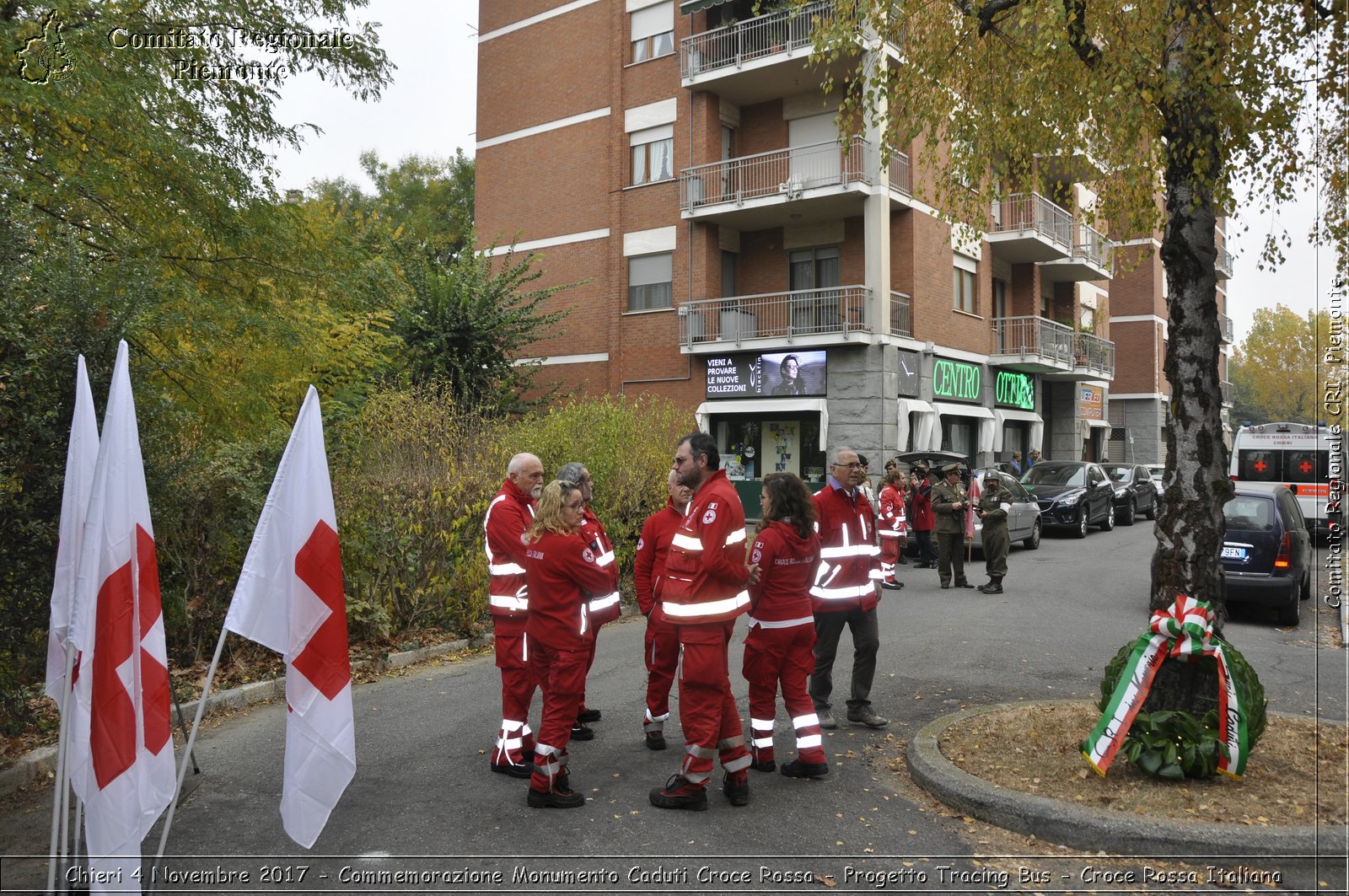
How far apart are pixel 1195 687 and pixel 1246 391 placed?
250ft

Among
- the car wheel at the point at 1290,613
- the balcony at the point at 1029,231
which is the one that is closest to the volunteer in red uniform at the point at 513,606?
the car wheel at the point at 1290,613

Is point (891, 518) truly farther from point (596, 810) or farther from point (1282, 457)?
point (1282, 457)

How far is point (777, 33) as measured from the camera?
23.9 m

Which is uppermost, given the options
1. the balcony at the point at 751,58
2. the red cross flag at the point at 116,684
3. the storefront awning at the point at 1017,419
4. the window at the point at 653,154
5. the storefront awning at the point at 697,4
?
the storefront awning at the point at 697,4

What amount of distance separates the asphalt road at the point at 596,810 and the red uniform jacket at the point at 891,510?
3164mm

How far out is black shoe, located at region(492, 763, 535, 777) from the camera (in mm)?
5652

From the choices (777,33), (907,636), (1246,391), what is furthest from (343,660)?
(1246,391)

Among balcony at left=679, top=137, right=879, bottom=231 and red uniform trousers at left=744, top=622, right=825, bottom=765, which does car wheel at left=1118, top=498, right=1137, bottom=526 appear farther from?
red uniform trousers at left=744, top=622, right=825, bottom=765

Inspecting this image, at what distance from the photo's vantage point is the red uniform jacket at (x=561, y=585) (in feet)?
17.3

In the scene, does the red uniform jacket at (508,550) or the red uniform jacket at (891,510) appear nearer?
the red uniform jacket at (508,550)

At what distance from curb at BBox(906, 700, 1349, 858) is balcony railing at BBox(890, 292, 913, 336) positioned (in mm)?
19691

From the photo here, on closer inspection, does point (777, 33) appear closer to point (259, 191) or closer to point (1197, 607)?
point (259, 191)

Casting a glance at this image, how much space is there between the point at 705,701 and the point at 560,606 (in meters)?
0.96

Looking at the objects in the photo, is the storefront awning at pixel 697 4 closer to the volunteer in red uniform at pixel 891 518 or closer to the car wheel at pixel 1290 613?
the volunteer in red uniform at pixel 891 518
